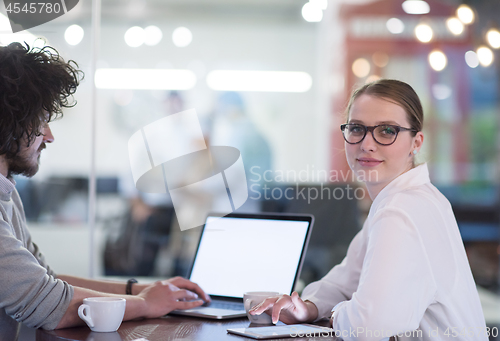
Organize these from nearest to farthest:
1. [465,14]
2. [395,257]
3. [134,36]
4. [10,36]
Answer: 1. [395,257]
2. [10,36]
3. [465,14]
4. [134,36]

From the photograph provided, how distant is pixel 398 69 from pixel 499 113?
0.77 meters

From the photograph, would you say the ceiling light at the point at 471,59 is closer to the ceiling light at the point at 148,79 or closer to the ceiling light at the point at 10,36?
the ceiling light at the point at 148,79

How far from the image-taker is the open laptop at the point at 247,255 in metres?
1.37

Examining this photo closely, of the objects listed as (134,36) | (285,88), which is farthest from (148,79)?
(285,88)

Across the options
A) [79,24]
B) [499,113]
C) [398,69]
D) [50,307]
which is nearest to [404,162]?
[50,307]

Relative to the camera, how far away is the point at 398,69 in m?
3.46

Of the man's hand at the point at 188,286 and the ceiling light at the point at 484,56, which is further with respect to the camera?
the ceiling light at the point at 484,56

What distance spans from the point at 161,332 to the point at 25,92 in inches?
25.4

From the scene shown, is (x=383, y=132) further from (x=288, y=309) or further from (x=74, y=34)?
(x=74, y=34)

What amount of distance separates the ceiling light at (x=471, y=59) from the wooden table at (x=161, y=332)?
296cm

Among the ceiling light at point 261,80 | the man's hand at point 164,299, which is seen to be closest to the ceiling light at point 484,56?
the ceiling light at point 261,80

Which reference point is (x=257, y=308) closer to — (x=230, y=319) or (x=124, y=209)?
(x=230, y=319)

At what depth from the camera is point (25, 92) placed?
1.21 meters

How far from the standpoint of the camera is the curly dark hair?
1.19m
